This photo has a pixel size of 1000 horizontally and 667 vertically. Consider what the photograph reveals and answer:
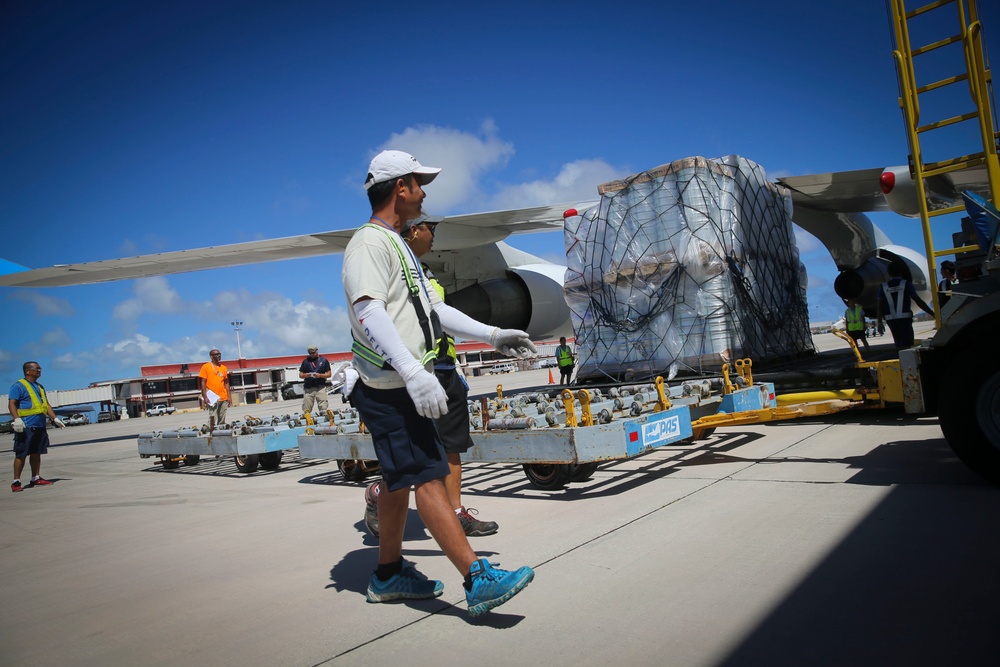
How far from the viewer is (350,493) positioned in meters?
5.93

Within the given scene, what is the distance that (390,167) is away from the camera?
2.81 meters

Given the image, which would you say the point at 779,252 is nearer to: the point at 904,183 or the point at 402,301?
the point at 904,183

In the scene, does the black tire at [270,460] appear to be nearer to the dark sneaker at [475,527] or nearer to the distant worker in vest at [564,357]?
the dark sneaker at [475,527]

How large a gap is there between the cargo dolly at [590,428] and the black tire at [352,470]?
0.62m

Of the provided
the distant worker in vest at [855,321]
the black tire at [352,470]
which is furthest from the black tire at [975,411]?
the distant worker in vest at [855,321]

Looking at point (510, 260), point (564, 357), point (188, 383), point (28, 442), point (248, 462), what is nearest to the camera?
point (248, 462)

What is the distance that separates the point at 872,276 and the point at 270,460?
35.8ft

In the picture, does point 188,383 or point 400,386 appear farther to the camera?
point 188,383

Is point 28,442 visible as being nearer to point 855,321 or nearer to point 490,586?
point 490,586

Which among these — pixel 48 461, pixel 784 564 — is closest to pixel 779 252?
pixel 784 564

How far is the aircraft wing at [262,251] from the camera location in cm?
988

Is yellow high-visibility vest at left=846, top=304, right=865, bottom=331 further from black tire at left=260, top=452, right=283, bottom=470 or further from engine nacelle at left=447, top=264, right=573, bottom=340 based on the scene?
black tire at left=260, top=452, right=283, bottom=470

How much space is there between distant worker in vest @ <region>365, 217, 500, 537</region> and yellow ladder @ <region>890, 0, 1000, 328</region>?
10.7 feet

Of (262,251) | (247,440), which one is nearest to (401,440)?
(247,440)
